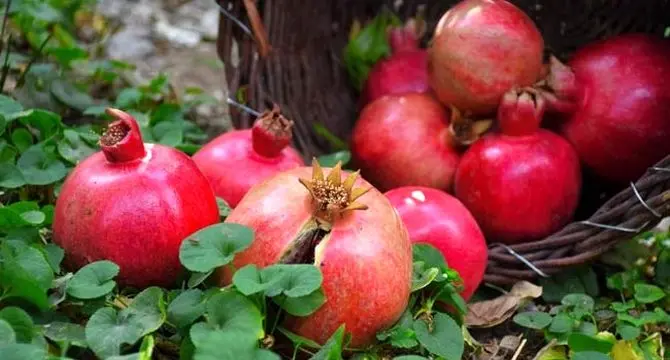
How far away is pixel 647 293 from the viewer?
4.81ft

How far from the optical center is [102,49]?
8.06ft

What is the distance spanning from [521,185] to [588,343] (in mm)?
374

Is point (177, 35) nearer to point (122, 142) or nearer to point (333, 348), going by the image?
point (122, 142)

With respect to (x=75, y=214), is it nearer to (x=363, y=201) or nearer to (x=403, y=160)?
(x=363, y=201)

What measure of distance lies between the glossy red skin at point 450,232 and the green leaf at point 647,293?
0.28 metres

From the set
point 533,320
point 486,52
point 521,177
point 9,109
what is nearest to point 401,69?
point 486,52

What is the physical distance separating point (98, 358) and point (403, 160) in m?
0.79

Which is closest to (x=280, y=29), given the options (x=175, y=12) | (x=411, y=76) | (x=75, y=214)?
(x=411, y=76)

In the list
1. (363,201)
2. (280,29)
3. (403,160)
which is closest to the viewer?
(363,201)

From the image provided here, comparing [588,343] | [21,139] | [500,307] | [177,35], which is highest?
[21,139]

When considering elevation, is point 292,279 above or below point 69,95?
above

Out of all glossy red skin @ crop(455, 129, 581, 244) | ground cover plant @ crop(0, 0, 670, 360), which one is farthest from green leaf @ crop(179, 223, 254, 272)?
glossy red skin @ crop(455, 129, 581, 244)

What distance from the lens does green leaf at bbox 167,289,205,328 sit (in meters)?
1.09

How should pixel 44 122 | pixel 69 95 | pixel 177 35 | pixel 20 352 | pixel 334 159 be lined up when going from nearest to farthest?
pixel 20 352 → pixel 44 122 → pixel 334 159 → pixel 69 95 → pixel 177 35
